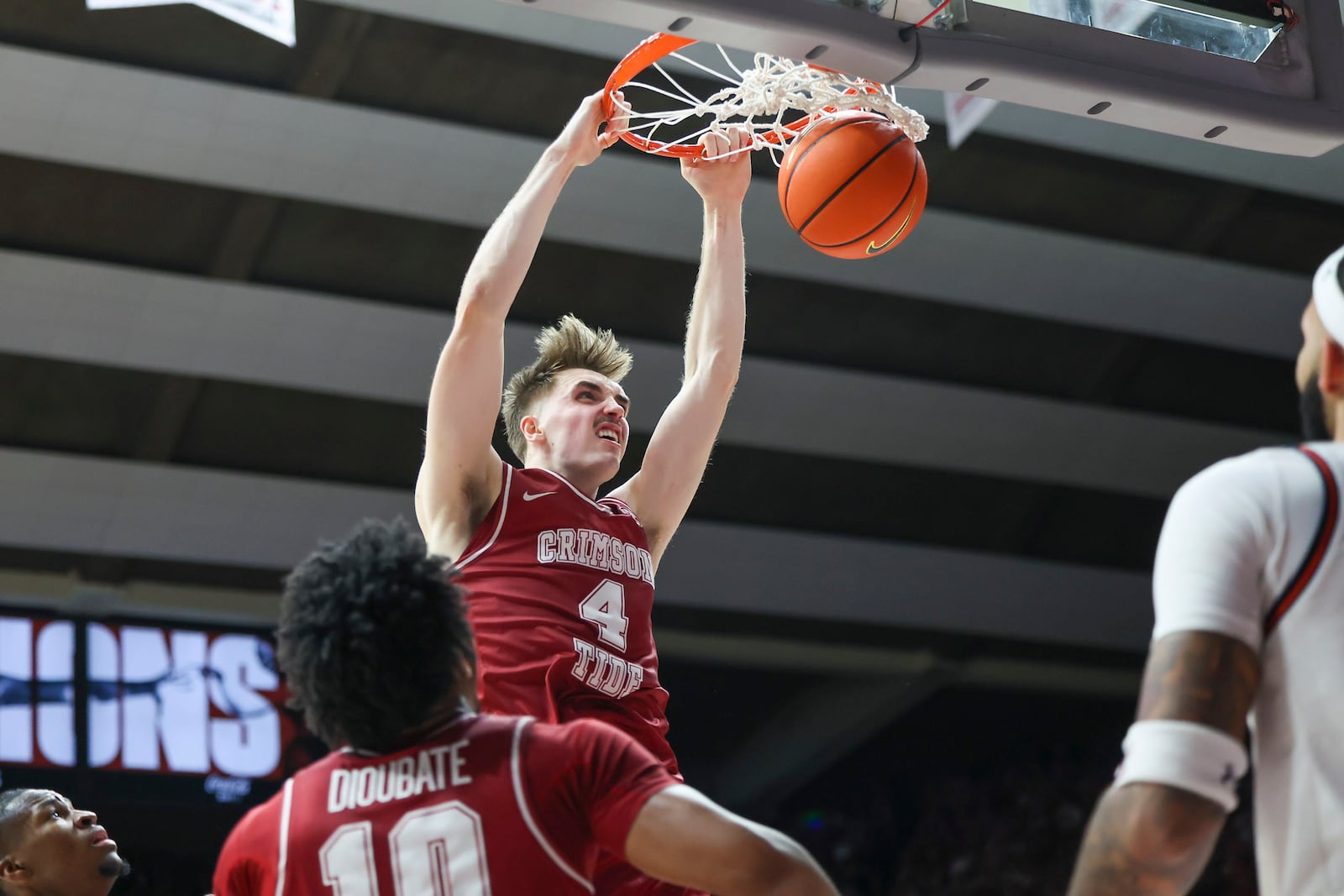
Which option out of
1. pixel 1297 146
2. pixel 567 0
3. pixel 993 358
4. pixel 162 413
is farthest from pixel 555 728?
pixel 993 358

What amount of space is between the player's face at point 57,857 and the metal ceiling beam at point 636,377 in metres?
7.80

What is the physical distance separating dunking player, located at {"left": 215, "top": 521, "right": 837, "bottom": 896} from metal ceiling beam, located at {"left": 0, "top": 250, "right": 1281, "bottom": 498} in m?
9.58

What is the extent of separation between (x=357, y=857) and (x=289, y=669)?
280 millimetres

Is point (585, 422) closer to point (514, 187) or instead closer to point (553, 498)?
point (553, 498)

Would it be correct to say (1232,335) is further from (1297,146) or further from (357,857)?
(357,857)

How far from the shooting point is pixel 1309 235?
1295 centimetres

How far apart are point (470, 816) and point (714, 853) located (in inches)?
13.3

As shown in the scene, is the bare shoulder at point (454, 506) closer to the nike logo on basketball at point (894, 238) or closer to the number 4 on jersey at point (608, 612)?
the number 4 on jersey at point (608, 612)

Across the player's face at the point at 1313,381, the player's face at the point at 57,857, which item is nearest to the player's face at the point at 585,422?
the player's face at the point at 57,857

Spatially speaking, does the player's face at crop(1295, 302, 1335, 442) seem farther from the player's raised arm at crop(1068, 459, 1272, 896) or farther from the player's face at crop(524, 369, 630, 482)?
the player's face at crop(524, 369, 630, 482)

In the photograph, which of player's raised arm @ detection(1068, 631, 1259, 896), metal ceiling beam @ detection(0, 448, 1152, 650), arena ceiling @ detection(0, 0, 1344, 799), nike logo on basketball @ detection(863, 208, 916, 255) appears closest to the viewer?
player's raised arm @ detection(1068, 631, 1259, 896)

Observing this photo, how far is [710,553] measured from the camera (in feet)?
43.5

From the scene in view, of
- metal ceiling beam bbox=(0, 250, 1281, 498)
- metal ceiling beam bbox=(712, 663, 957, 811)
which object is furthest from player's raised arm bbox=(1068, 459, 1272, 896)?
metal ceiling beam bbox=(712, 663, 957, 811)

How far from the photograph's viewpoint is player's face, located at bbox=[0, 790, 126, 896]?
3.75 metres
